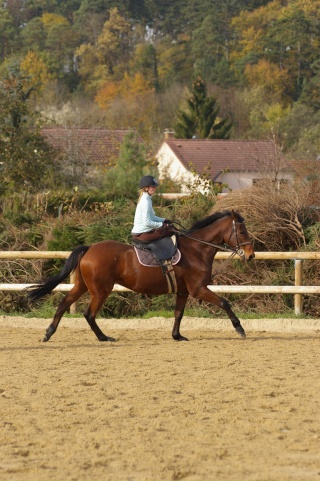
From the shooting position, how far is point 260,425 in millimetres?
7570

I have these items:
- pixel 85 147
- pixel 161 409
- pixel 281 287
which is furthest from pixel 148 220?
pixel 85 147

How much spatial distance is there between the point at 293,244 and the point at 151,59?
332 ft

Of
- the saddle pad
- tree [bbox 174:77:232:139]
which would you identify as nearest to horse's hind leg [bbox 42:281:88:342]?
the saddle pad

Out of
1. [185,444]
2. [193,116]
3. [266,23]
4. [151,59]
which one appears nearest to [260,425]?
[185,444]

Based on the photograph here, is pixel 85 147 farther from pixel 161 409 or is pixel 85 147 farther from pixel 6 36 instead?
pixel 6 36

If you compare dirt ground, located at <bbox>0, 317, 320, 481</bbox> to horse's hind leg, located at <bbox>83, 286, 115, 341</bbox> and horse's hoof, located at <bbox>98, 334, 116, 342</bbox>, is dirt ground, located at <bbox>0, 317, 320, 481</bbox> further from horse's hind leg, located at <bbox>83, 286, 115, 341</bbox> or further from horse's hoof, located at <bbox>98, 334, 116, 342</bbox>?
horse's hind leg, located at <bbox>83, 286, 115, 341</bbox>

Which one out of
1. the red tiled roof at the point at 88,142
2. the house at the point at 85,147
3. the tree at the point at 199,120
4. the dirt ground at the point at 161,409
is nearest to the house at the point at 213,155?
the house at the point at 85,147

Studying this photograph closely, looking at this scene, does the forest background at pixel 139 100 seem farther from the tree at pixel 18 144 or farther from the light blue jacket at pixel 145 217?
the light blue jacket at pixel 145 217

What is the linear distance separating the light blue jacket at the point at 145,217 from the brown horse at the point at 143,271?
0.42 meters

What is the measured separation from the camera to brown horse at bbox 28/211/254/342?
1263 cm

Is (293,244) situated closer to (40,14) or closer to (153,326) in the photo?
(153,326)

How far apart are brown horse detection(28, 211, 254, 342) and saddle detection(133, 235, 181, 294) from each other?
Answer: 69 millimetres

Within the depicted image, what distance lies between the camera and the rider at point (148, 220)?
12.3 metres

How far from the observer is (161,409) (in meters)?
8.23
